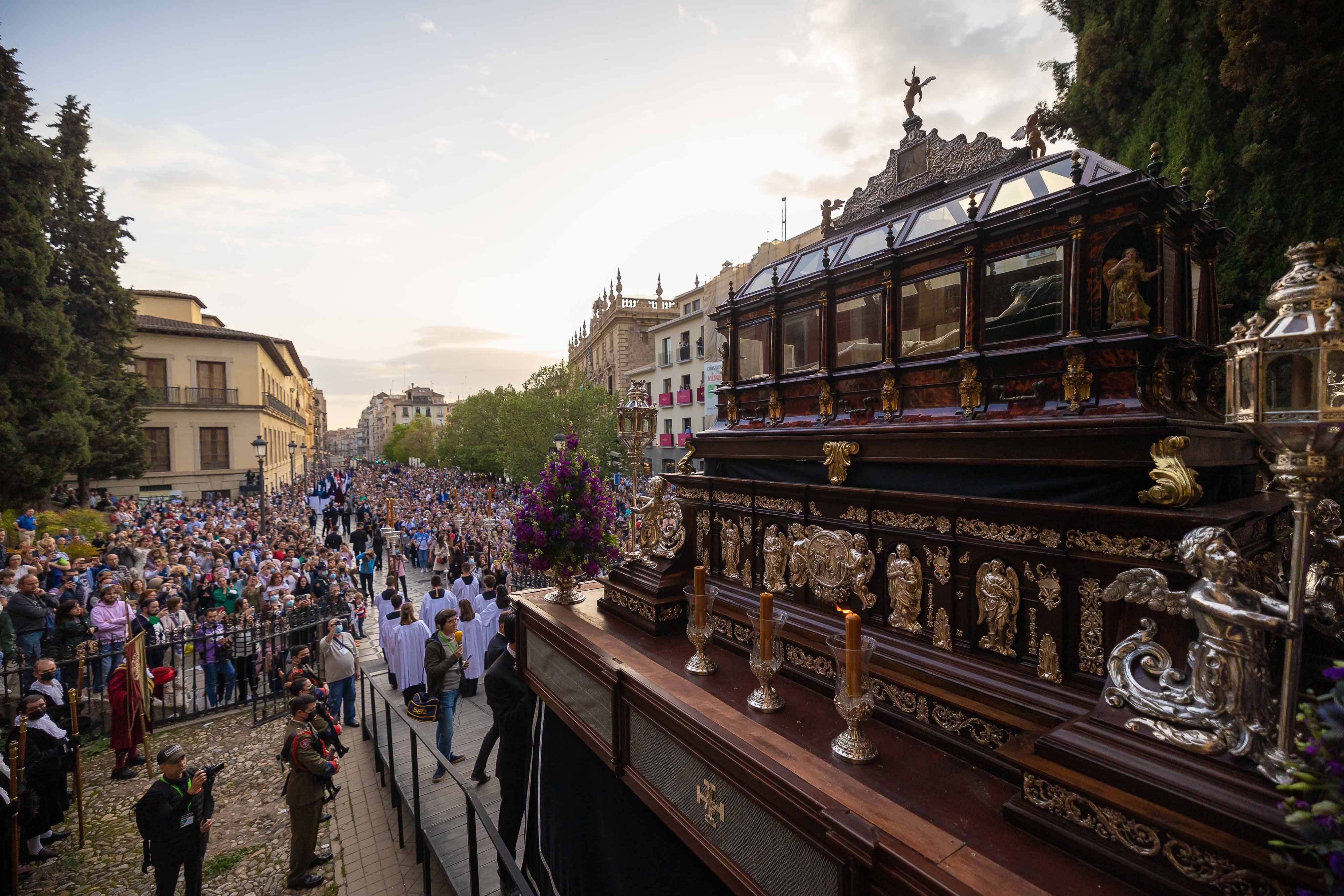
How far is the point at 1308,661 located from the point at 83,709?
14.9m

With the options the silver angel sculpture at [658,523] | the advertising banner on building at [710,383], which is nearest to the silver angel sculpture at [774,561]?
the silver angel sculpture at [658,523]

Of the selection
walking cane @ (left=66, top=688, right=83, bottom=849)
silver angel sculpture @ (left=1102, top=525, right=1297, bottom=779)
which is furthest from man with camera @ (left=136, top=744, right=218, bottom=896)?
silver angel sculpture @ (left=1102, top=525, right=1297, bottom=779)

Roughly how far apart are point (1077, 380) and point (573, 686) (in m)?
4.72

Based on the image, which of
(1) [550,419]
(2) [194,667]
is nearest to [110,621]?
(2) [194,667]

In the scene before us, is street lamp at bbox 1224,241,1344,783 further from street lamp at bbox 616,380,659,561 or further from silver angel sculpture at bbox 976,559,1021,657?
street lamp at bbox 616,380,659,561

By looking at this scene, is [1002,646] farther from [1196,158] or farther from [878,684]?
[1196,158]

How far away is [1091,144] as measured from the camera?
11.3 m

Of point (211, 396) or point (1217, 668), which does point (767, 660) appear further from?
point (211, 396)

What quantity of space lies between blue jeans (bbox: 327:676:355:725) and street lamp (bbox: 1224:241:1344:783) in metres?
10.8

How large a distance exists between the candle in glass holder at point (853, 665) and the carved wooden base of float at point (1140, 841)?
0.84m

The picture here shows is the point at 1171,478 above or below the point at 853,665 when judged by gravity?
above

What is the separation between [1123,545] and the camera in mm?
2834

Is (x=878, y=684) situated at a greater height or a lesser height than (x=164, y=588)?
greater

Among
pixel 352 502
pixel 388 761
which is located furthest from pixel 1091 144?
pixel 352 502
